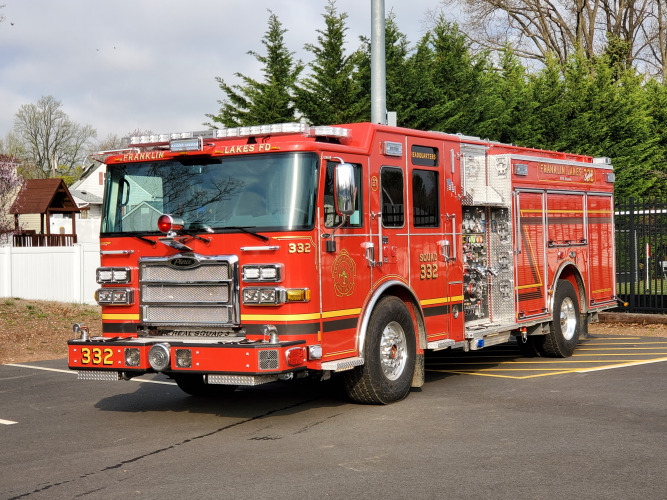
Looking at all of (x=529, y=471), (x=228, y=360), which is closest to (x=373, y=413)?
(x=228, y=360)

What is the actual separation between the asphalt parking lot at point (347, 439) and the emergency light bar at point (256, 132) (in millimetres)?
2749

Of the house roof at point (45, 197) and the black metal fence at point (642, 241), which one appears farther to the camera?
the house roof at point (45, 197)

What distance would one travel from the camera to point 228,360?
7.50 metres

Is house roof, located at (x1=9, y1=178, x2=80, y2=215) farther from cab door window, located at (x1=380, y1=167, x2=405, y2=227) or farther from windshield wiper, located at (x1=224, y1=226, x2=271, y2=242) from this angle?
windshield wiper, located at (x1=224, y1=226, x2=271, y2=242)

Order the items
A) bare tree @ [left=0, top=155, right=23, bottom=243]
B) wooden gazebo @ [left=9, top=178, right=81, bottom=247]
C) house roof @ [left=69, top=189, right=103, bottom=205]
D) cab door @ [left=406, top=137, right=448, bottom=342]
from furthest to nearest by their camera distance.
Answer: house roof @ [left=69, top=189, right=103, bottom=205] → wooden gazebo @ [left=9, top=178, right=81, bottom=247] → bare tree @ [left=0, top=155, right=23, bottom=243] → cab door @ [left=406, top=137, right=448, bottom=342]

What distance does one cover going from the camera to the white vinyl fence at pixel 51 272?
67.3 feet

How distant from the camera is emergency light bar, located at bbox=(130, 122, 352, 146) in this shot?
8.13m

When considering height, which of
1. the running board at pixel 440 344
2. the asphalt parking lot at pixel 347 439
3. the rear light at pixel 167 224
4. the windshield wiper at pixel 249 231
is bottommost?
the asphalt parking lot at pixel 347 439

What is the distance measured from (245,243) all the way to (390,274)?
1.73m

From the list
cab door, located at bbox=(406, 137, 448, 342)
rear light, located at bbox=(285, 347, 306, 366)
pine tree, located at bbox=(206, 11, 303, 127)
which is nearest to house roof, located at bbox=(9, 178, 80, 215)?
pine tree, located at bbox=(206, 11, 303, 127)

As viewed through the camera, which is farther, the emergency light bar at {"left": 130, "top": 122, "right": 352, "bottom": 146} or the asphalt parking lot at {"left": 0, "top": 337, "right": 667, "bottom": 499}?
the emergency light bar at {"left": 130, "top": 122, "right": 352, "bottom": 146}

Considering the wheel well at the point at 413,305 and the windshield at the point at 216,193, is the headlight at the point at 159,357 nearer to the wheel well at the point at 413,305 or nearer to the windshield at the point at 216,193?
the windshield at the point at 216,193

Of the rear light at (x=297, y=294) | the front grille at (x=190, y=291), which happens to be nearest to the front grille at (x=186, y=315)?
the front grille at (x=190, y=291)

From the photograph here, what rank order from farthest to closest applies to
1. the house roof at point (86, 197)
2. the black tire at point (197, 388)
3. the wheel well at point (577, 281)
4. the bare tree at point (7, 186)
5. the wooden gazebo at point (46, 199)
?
the house roof at point (86, 197) < the wooden gazebo at point (46, 199) < the bare tree at point (7, 186) < the wheel well at point (577, 281) < the black tire at point (197, 388)
